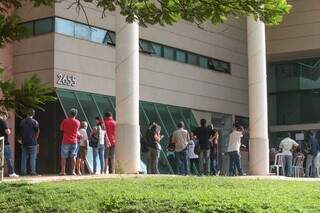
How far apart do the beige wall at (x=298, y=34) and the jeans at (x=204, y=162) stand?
51.1ft

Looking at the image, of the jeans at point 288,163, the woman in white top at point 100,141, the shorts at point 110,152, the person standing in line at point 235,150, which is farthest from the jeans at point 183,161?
the jeans at point 288,163

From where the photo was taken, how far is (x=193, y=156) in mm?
20547

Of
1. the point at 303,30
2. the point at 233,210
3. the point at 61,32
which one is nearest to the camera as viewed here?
the point at 233,210

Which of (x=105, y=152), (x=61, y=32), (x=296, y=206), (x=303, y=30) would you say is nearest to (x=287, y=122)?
(x=303, y=30)

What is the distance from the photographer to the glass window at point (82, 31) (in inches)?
957

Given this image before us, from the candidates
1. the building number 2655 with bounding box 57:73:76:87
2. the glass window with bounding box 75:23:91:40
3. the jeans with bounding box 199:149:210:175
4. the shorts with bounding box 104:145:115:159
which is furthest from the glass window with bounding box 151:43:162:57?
the shorts with bounding box 104:145:115:159

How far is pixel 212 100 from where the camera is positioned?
31.5m

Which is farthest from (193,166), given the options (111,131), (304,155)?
(304,155)

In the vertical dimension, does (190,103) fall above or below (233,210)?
above

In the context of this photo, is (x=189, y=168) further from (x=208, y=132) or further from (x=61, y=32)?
(x=61, y=32)

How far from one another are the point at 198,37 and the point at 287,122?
850cm

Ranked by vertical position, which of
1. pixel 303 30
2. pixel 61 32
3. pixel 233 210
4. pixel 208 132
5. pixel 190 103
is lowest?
pixel 233 210

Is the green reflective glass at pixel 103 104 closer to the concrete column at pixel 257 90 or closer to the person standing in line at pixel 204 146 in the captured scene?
the concrete column at pixel 257 90

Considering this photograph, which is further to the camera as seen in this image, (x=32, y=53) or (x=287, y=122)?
(x=287, y=122)
